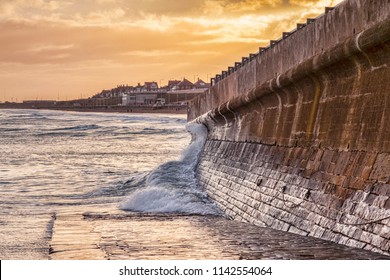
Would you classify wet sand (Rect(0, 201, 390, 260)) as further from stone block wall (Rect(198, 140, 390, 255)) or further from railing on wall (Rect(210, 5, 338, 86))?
railing on wall (Rect(210, 5, 338, 86))

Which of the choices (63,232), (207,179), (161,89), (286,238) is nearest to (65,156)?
(207,179)

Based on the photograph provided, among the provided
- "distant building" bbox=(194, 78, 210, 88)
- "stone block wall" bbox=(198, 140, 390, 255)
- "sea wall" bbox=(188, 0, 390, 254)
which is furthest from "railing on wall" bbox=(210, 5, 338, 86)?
"distant building" bbox=(194, 78, 210, 88)

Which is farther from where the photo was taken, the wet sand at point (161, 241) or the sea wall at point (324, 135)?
the wet sand at point (161, 241)

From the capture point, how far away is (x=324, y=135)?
34.6ft

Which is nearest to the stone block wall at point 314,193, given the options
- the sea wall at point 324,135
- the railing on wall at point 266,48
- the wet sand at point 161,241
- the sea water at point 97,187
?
the sea wall at point 324,135

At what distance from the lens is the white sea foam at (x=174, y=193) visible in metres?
16.4

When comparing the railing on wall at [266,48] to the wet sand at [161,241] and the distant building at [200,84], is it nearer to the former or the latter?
the wet sand at [161,241]

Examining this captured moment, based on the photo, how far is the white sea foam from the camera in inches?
644

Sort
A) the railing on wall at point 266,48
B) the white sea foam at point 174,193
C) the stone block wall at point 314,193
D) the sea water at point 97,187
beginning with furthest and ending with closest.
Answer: the sea water at point 97,187 < the white sea foam at point 174,193 < the railing on wall at point 266,48 < the stone block wall at point 314,193

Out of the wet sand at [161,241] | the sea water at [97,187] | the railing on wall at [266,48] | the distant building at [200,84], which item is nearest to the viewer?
the wet sand at [161,241]

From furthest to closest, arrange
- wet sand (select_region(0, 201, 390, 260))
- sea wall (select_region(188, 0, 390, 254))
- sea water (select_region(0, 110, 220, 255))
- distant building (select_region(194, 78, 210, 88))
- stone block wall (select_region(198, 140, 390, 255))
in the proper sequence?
1. distant building (select_region(194, 78, 210, 88))
2. sea water (select_region(0, 110, 220, 255))
3. wet sand (select_region(0, 201, 390, 260))
4. sea wall (select_region(188, 0, 390, 254))
5. stone block wall (select_region(198, 140, 390, 255))

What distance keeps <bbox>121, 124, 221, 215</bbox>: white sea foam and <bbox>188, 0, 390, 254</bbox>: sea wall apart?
79cm

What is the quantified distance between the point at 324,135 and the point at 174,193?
26.5 feet

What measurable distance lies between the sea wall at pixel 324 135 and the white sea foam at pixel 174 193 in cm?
79
